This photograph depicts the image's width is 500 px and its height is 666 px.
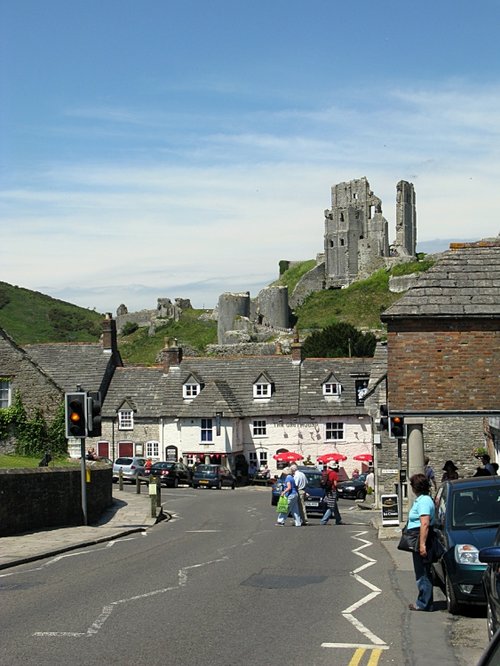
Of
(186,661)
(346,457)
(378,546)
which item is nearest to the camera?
(186,661)

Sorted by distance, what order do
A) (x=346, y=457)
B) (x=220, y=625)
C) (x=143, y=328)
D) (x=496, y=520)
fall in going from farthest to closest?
(x=143, y=328) → (x=346, y=457) → (x=496, y=520) → (x=220, y=625)

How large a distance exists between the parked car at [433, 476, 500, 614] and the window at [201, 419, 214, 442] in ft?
167

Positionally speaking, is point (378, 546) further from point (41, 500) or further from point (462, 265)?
point (41, 500)

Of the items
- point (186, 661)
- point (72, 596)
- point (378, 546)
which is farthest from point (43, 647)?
point (378, 546)

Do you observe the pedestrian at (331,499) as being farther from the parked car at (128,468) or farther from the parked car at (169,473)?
the parked car at (128,468)

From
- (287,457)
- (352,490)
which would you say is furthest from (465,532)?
(287,457)

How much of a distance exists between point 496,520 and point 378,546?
9065 mm

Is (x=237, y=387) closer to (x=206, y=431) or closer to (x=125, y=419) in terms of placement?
(x=206, y=431)

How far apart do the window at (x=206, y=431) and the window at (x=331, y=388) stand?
7917 mm

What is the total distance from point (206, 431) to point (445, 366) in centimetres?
4460

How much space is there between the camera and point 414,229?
150125mm

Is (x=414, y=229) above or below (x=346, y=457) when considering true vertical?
above

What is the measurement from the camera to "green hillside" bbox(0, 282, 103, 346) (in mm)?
151000

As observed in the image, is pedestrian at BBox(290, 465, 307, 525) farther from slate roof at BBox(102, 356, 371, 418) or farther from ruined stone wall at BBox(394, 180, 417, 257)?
ruined stone wall at BBox(394, 180, 417, 257)
